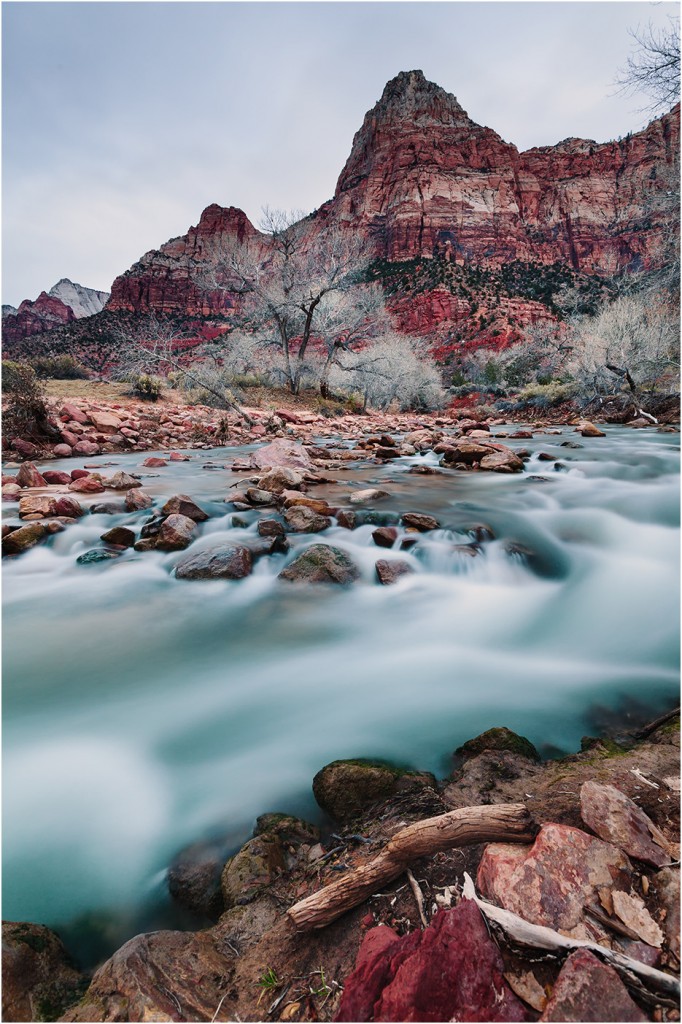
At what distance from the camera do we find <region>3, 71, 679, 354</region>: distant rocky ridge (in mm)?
56844

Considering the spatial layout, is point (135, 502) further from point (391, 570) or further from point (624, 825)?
point (624, 825)

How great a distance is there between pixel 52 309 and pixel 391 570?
12154cm

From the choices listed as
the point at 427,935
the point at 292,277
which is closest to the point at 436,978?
the point at 427,935

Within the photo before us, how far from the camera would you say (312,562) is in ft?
12.6

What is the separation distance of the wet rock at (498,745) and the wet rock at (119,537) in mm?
A: 3636

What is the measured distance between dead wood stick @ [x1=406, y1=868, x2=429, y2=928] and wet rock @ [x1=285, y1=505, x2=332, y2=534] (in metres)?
3.53

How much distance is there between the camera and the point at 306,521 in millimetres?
4566

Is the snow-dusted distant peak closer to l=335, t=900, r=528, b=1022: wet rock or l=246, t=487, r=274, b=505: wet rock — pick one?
l=246, t=487, r=274, b=505: wet rock

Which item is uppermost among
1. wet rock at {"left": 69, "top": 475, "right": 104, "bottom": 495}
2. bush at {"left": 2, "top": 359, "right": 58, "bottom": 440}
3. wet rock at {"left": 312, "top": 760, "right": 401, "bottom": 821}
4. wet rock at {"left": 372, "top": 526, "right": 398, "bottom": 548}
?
bush at {"left": 2, "top": 359, "right": 58, "bottom": 440}

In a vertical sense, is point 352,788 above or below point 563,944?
below

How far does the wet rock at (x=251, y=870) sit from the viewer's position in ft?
4.60

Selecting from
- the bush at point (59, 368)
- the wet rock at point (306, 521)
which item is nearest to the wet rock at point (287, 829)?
the wet rock at point (306, 521)

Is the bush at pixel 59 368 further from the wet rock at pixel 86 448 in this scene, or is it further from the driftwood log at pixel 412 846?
the driftwood log at pixel 412 846

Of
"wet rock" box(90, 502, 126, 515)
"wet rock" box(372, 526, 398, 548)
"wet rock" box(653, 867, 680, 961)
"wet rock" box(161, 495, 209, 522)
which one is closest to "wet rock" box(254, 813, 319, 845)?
"wet rock" box(653, 867, 680, 961)
